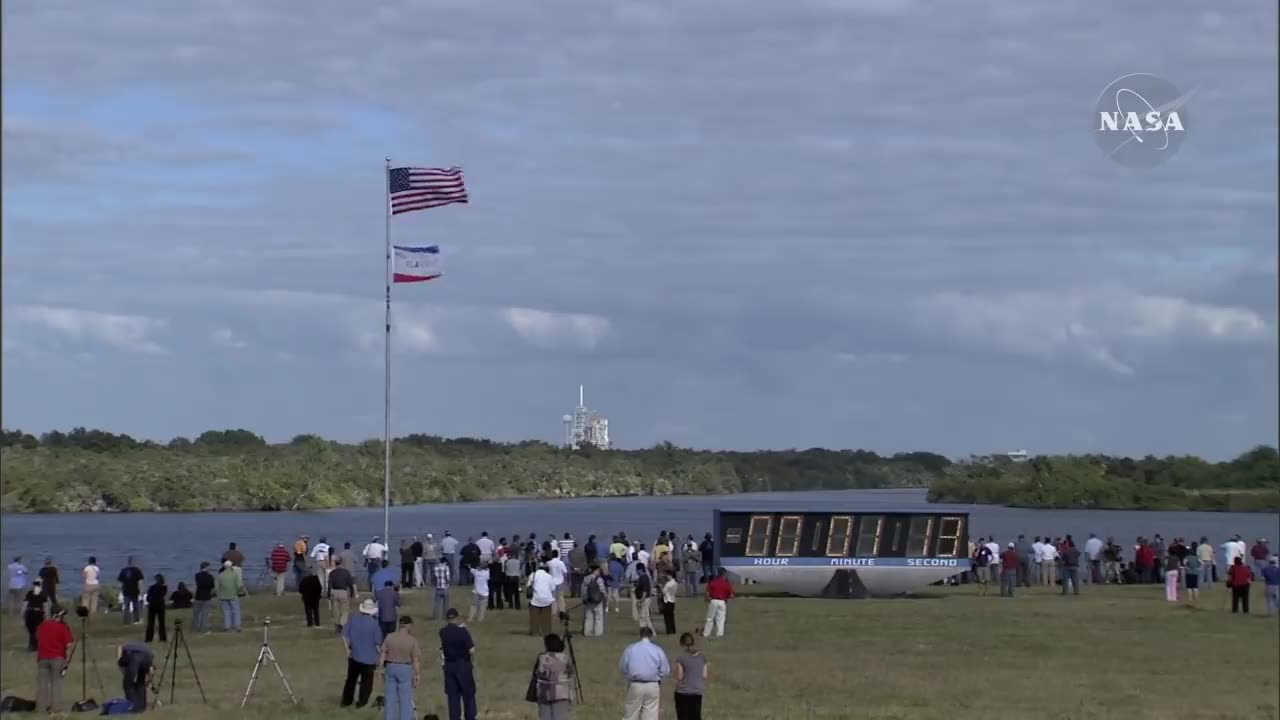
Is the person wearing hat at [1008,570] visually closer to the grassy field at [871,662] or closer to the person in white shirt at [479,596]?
the grassy field at [871,662]

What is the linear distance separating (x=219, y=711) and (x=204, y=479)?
151 metres

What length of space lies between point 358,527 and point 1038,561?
85.8 meters

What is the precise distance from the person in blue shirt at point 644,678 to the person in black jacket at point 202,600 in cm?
1716

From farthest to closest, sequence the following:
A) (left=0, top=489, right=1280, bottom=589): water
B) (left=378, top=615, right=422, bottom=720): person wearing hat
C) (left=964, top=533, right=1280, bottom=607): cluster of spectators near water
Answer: (left=0, top=489, right=1280, bottom=589): water < (left=964, top=533, right=1280, bottom=607): cluster of spectators near water < (left=378, top=615, right=422, bottom=720): person wearing hat

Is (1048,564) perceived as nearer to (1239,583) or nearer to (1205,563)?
(1205,563)

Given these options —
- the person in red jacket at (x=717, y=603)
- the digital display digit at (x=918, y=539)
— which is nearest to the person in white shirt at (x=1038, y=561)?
the digital display digit at (x=918, y=539)

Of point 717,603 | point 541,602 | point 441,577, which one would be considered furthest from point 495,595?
point 717,603

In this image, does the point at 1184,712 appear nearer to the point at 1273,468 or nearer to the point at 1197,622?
the point at 1197,622

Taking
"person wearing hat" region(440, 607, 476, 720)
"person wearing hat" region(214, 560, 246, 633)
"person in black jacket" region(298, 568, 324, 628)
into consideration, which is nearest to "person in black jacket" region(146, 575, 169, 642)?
"person wearing hat" region(214, 560, 246, 633)

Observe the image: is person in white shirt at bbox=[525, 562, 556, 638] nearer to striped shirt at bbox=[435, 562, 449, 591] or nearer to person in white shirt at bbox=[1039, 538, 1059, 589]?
striped shirt at bbox=[435, 562, 449, 591]

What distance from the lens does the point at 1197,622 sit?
36.5m

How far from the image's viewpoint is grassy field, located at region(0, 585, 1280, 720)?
79.3 ft

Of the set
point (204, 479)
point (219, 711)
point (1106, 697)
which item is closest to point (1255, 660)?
point (1106, 697)

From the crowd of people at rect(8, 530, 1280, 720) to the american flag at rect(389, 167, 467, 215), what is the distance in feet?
26.4
